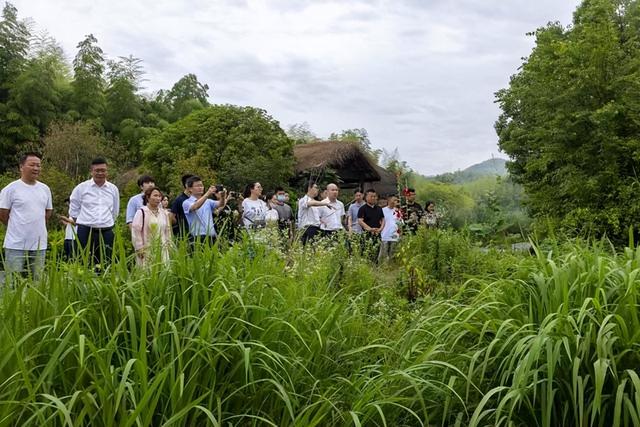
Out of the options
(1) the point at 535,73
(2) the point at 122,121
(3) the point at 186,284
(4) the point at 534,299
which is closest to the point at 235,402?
(3) the point at 186,284

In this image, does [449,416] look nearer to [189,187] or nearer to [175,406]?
[175,406]

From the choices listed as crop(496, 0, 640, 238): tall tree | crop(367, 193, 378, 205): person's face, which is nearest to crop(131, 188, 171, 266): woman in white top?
crop(367, 193, 378, 205): person's face

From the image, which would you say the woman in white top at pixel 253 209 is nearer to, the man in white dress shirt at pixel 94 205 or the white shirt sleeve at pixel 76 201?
the man in white dress shirt at pixel 94 205

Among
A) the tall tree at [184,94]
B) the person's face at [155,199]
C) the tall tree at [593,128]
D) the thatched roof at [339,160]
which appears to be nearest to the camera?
the person's face at [155,199]

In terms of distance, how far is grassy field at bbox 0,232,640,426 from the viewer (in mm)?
2107

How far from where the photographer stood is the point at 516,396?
219 centimetres

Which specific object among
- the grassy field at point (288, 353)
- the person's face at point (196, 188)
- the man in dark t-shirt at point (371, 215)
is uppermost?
the person's face at point (196, 188)

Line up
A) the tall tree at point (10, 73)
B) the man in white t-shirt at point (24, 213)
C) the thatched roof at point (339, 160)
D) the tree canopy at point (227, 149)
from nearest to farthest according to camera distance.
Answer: the man in white t-shirt at point (24, 213) → the tree canopy at point (227, 149) → the thatched roof at point (339, 160) → the tall tree at point (10, 73)

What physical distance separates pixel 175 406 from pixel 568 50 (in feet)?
32.0

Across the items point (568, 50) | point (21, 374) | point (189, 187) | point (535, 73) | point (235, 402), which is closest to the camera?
point (21, 374)

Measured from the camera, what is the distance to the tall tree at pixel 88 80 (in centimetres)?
2581

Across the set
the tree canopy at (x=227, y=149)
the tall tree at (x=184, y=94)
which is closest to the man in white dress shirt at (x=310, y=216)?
the tree canopy at (x=227, y=149)

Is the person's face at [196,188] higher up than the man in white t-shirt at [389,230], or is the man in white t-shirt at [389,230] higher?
the person's face at [196,188]

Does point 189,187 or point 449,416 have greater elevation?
point 189,187
